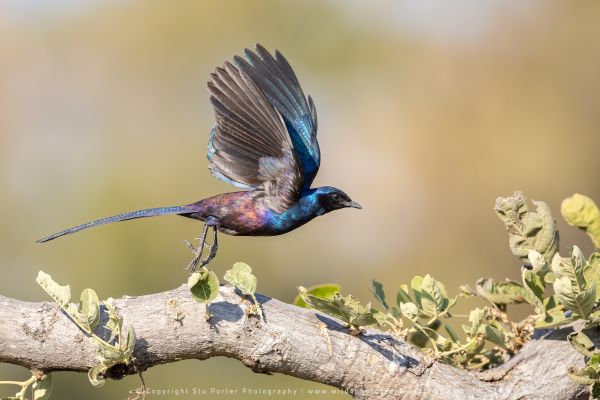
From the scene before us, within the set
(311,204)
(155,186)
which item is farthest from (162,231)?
(311,204)

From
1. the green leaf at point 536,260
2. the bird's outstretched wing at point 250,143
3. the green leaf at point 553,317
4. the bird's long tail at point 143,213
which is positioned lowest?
the green leaf at point 553,317

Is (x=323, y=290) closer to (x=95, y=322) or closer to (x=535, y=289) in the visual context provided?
(x=535, y=289)

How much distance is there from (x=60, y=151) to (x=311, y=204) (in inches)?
248

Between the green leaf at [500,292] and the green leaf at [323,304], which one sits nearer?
the green leaf at [323,304]

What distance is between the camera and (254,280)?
3.09 meters

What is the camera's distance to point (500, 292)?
12.5 feet

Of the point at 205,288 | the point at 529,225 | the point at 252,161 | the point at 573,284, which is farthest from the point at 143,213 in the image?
the point at 573,284

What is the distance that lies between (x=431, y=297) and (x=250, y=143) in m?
1.54

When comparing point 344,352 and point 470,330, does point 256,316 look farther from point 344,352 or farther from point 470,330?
point 470,330

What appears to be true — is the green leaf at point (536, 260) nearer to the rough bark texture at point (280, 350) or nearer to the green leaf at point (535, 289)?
the green leaf at point (535, 289)

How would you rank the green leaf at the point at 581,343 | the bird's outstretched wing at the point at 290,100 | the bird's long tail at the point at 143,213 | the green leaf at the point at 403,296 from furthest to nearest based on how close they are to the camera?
the bird's outstretched wing at the point at 290,100, the bird's long tail at the point at 143,213, the green leaf at the point at 403,296, the green leaf at the point at 581,343

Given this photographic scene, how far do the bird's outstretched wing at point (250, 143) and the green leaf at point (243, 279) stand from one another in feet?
4.61

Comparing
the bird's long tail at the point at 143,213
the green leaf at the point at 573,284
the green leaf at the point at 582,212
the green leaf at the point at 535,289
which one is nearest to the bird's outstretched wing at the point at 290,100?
the bird's long tail at the point at 143,213

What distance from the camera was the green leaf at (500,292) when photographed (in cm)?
380
